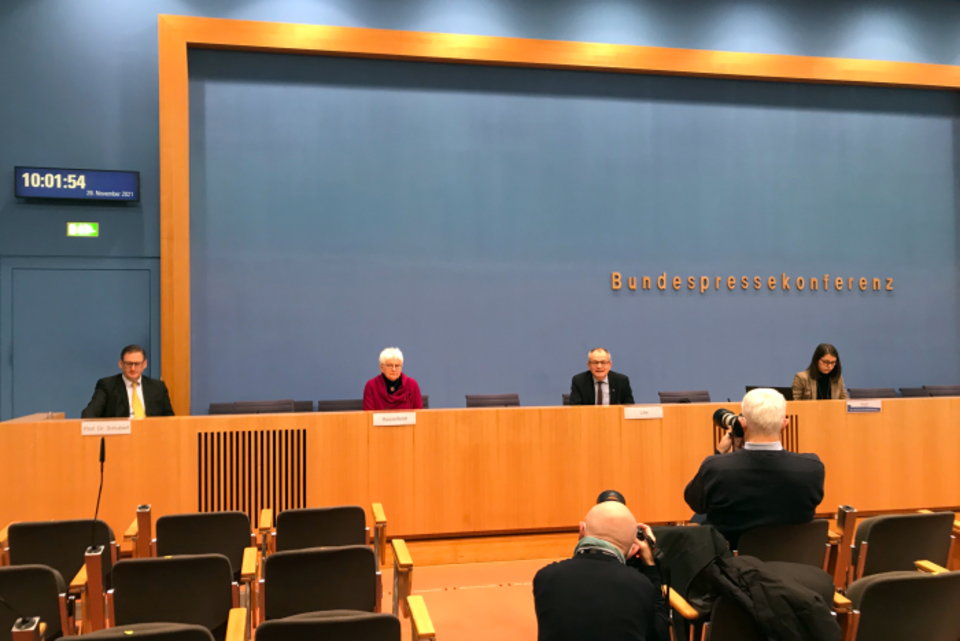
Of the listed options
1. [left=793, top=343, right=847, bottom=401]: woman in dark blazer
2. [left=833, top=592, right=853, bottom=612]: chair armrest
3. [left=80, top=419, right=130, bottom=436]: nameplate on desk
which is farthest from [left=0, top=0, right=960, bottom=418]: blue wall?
[left=833, top=592, right=853, bottom=612]: chair armrest

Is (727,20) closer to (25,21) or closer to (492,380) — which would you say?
(492,380)

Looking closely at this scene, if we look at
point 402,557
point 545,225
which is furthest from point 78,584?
point 545,225

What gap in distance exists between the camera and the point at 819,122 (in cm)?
815

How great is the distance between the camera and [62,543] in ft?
10.1

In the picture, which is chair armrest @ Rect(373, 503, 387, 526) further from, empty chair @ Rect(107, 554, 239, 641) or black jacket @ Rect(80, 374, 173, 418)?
black jacket @ Rect(80, 374, 173, 418)

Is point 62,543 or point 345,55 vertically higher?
point 345,55

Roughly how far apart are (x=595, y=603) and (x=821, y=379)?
4.67m

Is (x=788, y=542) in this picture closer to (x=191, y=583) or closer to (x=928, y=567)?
(x=928, y=567)

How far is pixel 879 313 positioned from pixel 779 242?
145 cm

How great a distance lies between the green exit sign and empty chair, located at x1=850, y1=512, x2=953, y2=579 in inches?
257

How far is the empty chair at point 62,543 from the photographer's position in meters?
3.05

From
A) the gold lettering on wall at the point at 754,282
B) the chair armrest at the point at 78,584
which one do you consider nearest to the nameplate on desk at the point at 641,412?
the gold lettering on wall at the point at 754,282

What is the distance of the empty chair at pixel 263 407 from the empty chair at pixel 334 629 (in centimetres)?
412

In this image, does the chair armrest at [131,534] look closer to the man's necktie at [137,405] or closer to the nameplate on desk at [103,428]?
the nameplate on desk at [103,428]
